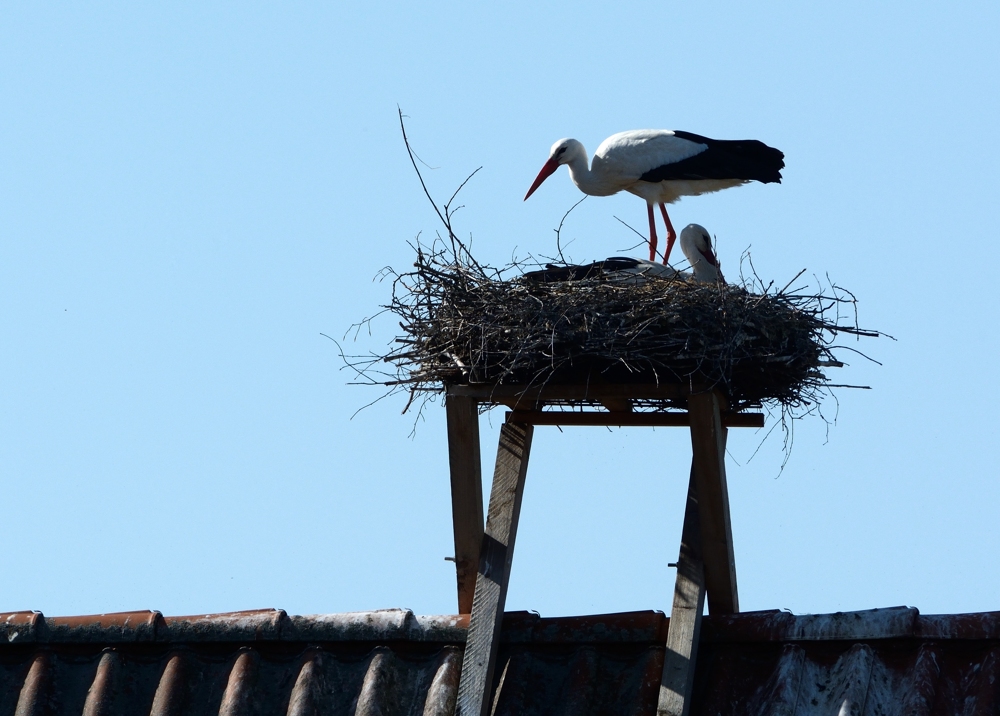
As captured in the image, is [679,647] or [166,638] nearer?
[679,647]

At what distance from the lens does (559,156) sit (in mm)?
8867

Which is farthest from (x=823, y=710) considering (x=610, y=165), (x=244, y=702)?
(x=610, y=165)

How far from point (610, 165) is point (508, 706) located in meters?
5.00

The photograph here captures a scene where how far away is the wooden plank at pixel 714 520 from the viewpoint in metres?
4.43

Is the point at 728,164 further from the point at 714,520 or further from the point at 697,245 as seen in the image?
the point at 714,520

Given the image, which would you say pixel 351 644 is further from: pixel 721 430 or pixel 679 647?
pixel 721 430

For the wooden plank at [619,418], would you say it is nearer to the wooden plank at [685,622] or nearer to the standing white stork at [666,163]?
the wooden plank at [685,622]

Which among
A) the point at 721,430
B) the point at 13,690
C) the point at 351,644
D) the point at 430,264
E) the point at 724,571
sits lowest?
the point at 13,690

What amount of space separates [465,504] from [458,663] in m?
0.52

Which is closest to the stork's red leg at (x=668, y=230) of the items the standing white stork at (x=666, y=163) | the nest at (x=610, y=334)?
the standing white stork at (x=666, y=163)

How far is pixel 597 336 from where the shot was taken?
4785 millimetres

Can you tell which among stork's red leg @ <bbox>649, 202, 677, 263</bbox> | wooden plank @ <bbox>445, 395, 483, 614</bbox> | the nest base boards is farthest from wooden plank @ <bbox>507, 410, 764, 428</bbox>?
stork's red leg @ <bbox>649, 202, 677, 263</bbox>

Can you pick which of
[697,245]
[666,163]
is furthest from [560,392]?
[666,163]

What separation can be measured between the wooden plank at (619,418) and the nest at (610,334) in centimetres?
6
